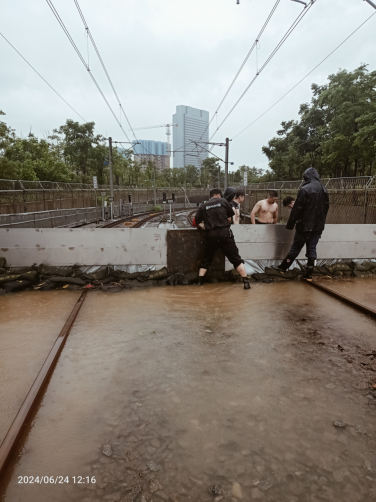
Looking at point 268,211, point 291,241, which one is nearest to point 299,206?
point 291,241

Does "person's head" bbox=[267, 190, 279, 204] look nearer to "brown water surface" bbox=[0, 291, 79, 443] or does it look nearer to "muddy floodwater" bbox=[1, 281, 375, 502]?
"muddy floodwater" bbox=[1, 281, 375, 502]

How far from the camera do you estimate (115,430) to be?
2074 millimetres

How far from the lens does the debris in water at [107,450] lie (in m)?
1.88

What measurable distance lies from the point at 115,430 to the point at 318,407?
1424mm

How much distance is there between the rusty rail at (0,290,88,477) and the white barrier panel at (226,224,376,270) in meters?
3.70

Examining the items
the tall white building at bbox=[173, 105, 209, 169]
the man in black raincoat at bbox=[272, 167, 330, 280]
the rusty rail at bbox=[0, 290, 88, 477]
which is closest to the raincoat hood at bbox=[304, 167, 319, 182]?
the man in black raincoat at bbox=[272, 167, 330, 280]

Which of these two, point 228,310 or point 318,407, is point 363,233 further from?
point 318,407

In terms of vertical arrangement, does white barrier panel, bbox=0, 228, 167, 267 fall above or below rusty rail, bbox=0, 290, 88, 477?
above

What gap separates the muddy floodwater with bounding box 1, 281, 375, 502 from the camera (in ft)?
5.52

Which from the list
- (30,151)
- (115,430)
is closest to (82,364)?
(115,430)

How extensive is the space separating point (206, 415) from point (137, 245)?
4143 mm

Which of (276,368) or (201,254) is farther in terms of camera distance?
(201,254)

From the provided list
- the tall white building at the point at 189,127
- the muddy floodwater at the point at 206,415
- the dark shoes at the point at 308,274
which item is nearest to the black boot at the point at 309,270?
the dark shoes at the point at 308,274

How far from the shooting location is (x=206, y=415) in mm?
2203
